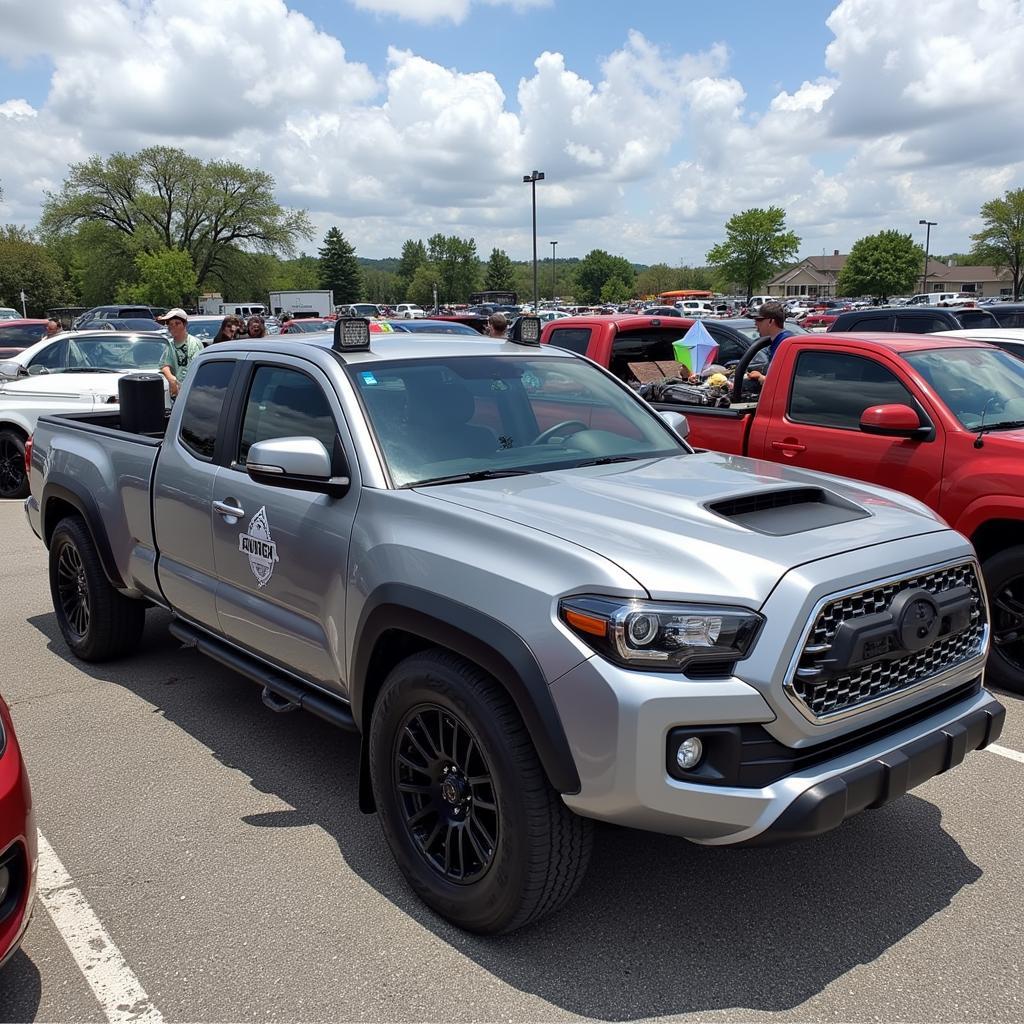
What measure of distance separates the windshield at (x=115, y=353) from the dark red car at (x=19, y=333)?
715 centimetres

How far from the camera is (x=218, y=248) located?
70.9m

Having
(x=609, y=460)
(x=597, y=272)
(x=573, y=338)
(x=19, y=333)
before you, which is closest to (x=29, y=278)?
(x=19, y=333)

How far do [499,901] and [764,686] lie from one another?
1.02 metres

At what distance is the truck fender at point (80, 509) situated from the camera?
203 inches

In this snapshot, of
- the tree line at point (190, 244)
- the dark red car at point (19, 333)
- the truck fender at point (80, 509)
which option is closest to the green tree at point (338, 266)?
the tree line at point (190, 244)

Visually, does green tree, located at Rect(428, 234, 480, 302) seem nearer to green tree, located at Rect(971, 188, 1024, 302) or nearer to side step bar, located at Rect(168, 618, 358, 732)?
green tree, located at Rect(971, 188, 1024, 302)

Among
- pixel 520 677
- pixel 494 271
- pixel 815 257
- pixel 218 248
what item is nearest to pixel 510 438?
pixel 520 677

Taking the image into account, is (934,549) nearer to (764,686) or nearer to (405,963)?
(764,686)

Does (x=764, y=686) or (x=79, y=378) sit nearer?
(x=764, y=686)

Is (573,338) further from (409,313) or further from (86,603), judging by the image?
(409,313)

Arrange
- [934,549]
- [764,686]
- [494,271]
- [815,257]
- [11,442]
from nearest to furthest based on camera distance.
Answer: [764,686]
[934,549]
[11,442]
[494,271]
[815,257]

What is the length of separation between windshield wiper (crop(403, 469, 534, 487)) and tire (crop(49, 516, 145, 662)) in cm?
274

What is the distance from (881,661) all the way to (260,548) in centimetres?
234

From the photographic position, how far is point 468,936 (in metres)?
2.98
